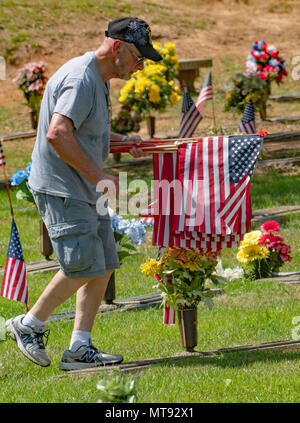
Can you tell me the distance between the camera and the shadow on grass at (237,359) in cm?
520

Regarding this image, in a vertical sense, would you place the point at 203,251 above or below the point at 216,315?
above

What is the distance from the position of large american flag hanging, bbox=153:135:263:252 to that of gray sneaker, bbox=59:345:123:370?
869 mm

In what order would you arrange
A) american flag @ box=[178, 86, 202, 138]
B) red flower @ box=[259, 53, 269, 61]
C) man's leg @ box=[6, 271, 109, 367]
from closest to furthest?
man's leg @ box=[6, 271, 109, 367], american flag @ box=[178, 86, 202, 138], red flower @ box=[259, 53, 269, 61]

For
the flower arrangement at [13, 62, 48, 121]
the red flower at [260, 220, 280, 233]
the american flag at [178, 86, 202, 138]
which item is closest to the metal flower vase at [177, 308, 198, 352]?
the red flower at [260, 220, 280, 233]

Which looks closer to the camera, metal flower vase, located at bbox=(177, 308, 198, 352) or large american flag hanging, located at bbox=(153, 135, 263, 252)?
large american flag hanging, located at bbox=(153, 135, 263, 252)

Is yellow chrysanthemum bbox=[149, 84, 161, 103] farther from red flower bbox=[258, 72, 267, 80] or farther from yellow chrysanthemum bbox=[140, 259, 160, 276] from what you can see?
yellow chrysanthemum bbox=[140, 259, 160, 276]

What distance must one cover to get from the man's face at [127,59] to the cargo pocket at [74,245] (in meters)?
0.95

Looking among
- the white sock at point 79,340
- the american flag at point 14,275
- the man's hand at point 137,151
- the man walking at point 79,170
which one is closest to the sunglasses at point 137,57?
the man walking at point 79,170

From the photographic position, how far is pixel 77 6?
94.9ft

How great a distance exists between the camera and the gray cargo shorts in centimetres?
501

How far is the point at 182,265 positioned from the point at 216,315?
1.37 m

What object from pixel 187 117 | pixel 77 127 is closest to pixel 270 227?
pixel 187 117
